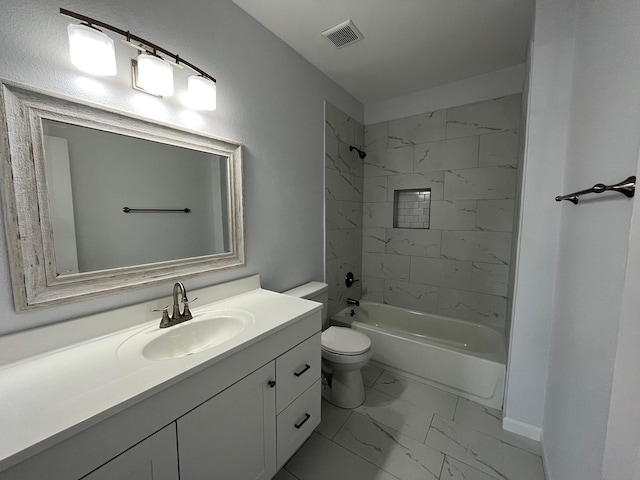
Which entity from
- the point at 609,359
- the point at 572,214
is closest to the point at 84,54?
the point at 609,359

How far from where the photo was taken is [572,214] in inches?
43.5

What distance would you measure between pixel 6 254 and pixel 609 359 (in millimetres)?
1812

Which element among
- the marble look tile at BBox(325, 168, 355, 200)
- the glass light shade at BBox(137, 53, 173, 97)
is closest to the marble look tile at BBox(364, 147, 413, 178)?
the marble look tile at BBox(325, 168, 355, 200)

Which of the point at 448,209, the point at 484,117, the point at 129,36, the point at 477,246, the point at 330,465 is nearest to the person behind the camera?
the point at 129,36

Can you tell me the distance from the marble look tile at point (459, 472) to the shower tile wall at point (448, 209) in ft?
Result: 4.39

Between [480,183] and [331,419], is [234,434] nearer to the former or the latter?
[331,419]

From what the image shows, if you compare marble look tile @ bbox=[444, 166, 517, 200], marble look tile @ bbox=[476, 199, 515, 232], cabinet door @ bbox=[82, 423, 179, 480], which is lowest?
cabinet door @ bbox=[82, 423, 179, 480]

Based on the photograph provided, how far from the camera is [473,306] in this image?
235 centimetres

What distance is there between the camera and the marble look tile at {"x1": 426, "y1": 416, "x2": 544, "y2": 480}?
1281 millimetres

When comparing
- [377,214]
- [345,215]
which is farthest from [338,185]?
[377,214]

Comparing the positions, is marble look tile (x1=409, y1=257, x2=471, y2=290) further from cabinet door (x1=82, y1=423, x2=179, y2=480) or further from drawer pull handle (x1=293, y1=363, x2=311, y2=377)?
cabinet door (x1=82, y1=423, x2=179, y2=480)

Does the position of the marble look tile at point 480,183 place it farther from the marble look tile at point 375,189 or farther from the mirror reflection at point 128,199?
the mirror reflection at point 128,199

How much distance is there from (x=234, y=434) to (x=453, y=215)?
2389mm

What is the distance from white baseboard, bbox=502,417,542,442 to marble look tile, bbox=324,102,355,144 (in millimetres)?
2423
